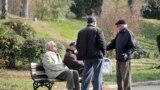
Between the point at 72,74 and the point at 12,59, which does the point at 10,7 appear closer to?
the point at 12,59

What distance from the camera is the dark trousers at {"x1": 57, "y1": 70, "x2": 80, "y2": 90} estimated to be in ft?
A: 41.4

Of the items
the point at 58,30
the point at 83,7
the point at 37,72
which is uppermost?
the point at 37,72

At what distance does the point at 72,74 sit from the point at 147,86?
440 cm

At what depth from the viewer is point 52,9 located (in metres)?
57.1

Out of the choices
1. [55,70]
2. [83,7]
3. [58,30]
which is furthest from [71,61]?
[83,7]

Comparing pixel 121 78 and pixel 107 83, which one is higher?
pixel 121 78

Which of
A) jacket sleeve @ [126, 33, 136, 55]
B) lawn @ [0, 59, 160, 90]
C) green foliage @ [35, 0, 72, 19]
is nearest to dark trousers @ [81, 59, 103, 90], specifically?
jacket sleeve @ [126, 33, 136, 55]

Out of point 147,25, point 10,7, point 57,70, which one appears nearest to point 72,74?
point 57,70

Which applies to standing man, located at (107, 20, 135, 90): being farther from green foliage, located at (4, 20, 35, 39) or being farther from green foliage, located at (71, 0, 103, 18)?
green foliage, located at (71, 0, 103, 18)

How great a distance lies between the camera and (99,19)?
35406 millimetres

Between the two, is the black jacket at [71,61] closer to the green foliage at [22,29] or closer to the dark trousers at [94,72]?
the dark trousers at [94,72]

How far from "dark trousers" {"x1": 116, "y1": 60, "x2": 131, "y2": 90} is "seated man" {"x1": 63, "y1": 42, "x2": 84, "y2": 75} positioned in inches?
70.7

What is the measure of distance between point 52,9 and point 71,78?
4481 cm

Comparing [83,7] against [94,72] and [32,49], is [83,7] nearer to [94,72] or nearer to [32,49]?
[32,49]
